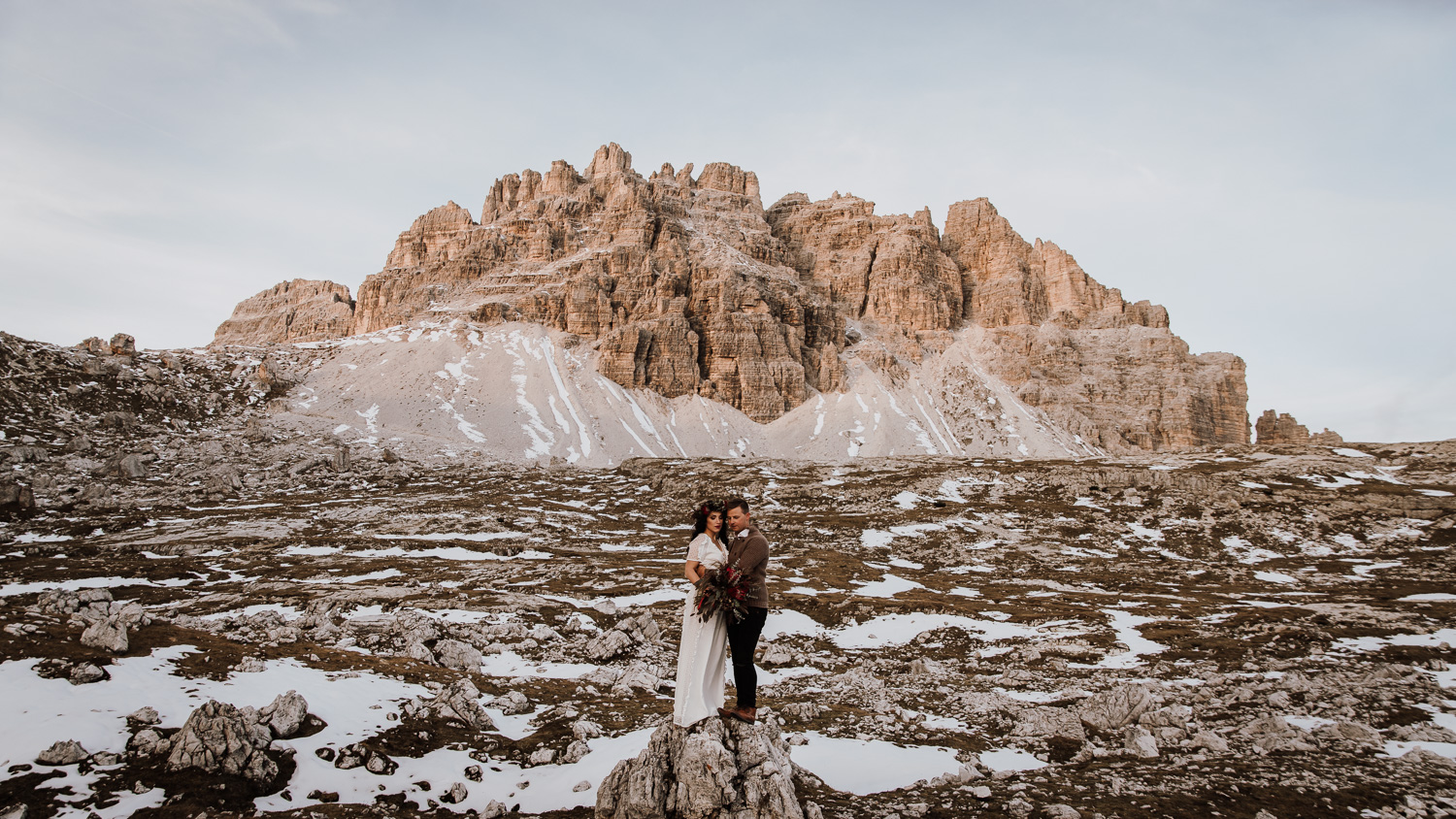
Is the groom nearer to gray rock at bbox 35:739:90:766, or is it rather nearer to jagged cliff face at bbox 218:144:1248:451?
gray rock at bbox 35:739:90:766

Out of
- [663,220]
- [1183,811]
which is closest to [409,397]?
[663,220]

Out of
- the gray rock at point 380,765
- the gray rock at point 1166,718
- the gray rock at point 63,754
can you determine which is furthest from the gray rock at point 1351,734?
the gray rock at point 63,754

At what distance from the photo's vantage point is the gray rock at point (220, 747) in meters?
11.9

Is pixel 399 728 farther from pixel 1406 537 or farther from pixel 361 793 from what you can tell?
pixel 1406 537

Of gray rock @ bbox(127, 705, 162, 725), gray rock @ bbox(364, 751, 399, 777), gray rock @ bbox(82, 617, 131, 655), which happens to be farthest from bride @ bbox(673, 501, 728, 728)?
gray rock @ bbox(82, 617, 131, 655)

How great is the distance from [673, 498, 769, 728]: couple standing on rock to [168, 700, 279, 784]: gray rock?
25.2ft

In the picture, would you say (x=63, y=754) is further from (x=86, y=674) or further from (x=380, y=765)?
(x=380, y=765)

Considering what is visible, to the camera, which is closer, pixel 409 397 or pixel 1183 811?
pixel 1183 811

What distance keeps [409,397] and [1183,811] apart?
14366 centimetres

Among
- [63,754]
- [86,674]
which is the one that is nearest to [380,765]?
[63,754]

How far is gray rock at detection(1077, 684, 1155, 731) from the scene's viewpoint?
17.5m

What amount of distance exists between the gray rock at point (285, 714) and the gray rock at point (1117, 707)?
18.8 metres

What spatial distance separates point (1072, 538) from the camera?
212 feet

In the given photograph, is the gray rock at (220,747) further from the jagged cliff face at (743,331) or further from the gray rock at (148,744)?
the jagged cliff face at (743,331)
